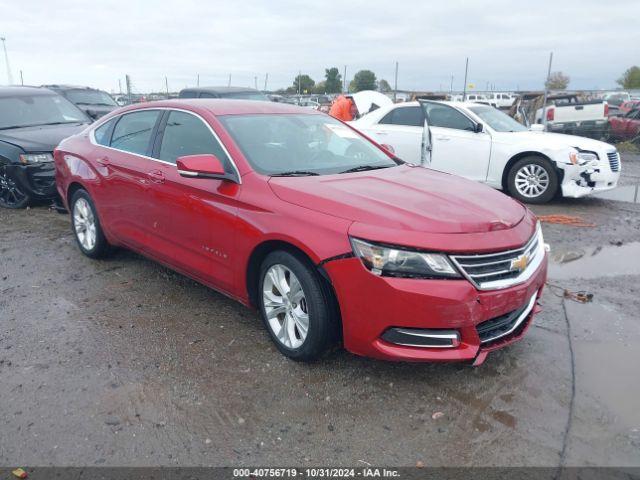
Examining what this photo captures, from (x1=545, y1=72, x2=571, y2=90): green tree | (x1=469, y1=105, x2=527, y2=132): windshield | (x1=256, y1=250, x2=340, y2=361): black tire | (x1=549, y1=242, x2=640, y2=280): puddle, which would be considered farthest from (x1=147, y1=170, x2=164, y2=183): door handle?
(x1=545, y1=72, x2=571, y2=90): green tree

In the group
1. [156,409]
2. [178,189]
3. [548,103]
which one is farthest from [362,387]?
[548,103]

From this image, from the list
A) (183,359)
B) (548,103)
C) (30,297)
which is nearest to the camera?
(183,359)

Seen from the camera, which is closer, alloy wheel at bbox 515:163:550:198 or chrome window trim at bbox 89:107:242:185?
chrome window trim at bbox 89:107:242:185

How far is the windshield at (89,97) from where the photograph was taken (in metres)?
15.0

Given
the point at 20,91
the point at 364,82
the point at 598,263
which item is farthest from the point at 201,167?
the point at 364,82

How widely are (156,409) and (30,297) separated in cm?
221

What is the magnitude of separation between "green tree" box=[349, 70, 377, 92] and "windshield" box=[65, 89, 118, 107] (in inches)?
954

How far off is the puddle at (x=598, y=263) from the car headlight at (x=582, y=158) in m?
2.09

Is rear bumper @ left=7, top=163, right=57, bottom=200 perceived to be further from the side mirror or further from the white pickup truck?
the white pickup truck

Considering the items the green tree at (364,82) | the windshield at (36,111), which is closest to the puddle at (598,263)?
the windshield at (36,111)

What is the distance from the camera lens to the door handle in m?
4.22

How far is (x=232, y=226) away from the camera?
3611 mm

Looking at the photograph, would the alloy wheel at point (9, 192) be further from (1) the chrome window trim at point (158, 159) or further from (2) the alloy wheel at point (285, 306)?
(2) the alloy wheel at point (285, 306)

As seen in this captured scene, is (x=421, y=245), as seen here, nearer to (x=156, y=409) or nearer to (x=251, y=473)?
(x=251, y=473)
